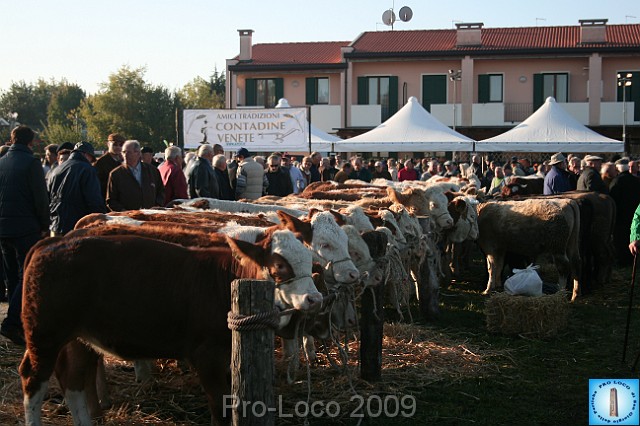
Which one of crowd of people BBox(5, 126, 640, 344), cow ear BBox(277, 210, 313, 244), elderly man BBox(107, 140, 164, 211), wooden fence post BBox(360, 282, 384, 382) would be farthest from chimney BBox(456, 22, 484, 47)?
cow ear BBox(277, 210, 313, 244)

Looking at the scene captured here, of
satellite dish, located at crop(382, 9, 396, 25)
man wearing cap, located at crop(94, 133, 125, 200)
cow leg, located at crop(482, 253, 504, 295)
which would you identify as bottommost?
cow leg, located at crop(482, 253, 504, 295)

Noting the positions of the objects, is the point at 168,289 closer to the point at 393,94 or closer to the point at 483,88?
the point at 393,94

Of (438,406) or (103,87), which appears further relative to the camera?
(103,87)

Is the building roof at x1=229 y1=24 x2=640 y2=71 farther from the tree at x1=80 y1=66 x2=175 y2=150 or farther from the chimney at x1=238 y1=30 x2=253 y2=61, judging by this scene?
the tree at x1=80 y1=66 x2=175 y2=150

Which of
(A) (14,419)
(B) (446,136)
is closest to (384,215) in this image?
(A) (14,419)

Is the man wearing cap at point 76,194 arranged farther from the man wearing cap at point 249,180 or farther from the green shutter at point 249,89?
the green shutter at point 249,89

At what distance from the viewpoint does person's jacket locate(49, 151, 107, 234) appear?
872cm

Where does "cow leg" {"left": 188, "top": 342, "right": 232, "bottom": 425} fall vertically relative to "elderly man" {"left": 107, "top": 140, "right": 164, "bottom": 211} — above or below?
below

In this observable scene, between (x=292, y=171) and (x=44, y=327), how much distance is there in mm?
12050

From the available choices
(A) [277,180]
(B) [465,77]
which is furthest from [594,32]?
(A) [277,180]

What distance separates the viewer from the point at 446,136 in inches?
964

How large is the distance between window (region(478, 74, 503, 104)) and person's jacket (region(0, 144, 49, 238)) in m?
33.8

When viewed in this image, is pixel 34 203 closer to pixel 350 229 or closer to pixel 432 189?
pixel 350 229

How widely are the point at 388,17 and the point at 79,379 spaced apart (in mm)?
42925
